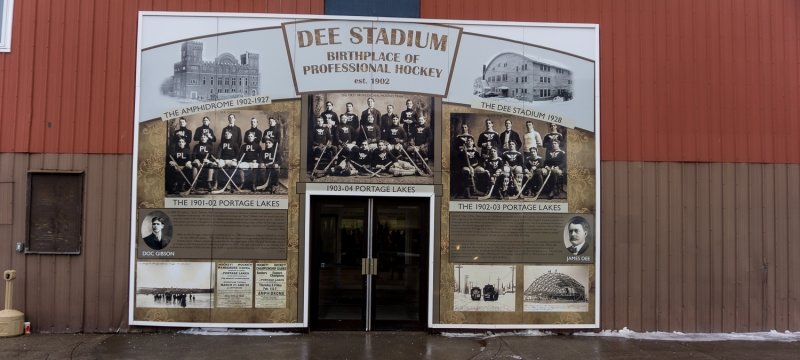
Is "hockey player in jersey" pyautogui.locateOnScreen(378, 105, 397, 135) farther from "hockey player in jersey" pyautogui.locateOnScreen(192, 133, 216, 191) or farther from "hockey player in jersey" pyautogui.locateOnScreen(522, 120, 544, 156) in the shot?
"hockey player in jersey" pyautogui.locateOnScreen(192, 133, 216, 191)

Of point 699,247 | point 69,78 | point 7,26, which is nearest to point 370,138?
point 69,78

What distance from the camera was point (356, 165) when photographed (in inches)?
367

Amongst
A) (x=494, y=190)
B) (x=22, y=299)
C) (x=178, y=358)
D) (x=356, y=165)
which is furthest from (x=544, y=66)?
(x=22, y=299)

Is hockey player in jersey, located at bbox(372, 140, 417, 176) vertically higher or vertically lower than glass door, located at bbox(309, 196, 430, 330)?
higher

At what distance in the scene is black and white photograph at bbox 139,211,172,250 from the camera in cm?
916

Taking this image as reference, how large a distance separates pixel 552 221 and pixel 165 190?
6.20 meters

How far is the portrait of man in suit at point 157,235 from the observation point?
30.0ft

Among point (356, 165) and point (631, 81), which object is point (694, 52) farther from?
point (356, 165)

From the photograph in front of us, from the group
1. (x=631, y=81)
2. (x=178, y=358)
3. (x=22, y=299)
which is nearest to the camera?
(x=178, y=358)

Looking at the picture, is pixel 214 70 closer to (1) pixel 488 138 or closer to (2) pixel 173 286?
(2) pixel 173 286

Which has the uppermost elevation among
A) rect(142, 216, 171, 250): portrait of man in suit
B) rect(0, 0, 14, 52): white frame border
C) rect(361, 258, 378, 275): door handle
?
rect(0, 0, 14, 52): white frame border

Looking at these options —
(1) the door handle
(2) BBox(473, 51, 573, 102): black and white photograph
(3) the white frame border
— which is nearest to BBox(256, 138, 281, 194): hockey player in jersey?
(1) the door handle

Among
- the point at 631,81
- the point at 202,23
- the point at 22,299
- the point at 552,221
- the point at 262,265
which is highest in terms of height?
the point at 202,23

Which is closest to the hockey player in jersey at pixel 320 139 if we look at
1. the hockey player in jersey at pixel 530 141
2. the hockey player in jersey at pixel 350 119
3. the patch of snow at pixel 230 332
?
the hockey player in jersey at pixel 350 119
